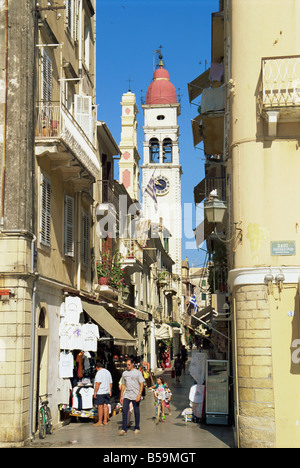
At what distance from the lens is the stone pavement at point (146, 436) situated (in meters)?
13.0

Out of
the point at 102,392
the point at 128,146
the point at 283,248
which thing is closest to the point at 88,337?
the point at 102,392

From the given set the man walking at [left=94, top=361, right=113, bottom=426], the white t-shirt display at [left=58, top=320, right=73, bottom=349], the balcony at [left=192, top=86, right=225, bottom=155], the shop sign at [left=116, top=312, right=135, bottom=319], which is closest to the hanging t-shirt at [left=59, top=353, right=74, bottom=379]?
the white t-shirt display at [left=58, top=320, right=73, bottom=349]

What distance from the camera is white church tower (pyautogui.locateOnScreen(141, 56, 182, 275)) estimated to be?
74250mm

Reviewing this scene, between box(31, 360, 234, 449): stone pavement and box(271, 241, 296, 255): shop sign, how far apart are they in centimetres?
414

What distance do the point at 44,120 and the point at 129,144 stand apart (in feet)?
81.6

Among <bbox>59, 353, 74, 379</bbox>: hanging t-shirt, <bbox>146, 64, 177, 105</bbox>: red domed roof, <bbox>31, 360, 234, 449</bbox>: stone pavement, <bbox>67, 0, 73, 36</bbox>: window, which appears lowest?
<bbox>31, 360, 234, 449</bbox>: stone pavement

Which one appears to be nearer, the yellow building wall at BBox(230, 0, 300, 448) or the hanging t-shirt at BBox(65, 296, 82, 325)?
the yellow building wall at BBox(230, 0, 300, 448)

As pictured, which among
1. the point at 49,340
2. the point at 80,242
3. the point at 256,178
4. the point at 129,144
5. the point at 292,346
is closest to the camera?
the point at 292,346

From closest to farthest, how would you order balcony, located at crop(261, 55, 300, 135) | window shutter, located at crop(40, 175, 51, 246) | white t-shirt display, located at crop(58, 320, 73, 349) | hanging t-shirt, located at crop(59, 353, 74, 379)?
balcony, located at crop(261, 55, 300, 135) < window shutter, located at crop(40, 175, 51, 246) < hanging t-shirt, located at crop(59, 353, 74, 379) < white t-shirt display, located at crop(58, 320, 73, 349)

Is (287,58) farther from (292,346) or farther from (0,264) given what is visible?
(0,264)

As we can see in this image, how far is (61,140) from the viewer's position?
1457cm

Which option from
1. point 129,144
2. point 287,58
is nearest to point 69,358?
point 287,58

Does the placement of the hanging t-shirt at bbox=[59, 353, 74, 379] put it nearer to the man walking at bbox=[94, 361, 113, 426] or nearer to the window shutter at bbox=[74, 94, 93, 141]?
the man walking at bbox=[94, 361, 113, 426]

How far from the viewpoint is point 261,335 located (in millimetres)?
12227
